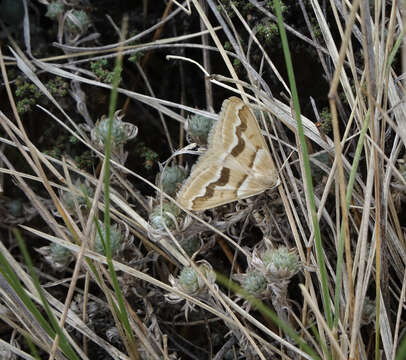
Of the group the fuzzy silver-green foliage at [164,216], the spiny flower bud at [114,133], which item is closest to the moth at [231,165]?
the fuzzy silver-green foliage at [164,216]

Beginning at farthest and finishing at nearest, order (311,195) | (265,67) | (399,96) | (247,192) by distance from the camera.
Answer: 1. (265,67)
2. (399,96)
3. (247,192)
4. (311,195)

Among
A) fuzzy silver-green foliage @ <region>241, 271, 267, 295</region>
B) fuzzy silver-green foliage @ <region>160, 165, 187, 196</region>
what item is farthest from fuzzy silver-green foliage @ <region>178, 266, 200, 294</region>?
fuzzy silver-green foliage @ <region>160, 165, 187, 196</region>

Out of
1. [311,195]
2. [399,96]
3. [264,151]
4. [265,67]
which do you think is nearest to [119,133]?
[264,151]

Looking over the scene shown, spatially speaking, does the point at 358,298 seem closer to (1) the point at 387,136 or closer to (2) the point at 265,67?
(1) the point at 387,136

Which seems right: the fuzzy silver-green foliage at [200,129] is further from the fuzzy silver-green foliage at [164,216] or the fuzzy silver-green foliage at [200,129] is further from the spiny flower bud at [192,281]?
the spiny flower bud at [192,281]

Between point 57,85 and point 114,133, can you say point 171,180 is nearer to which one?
point 114,133

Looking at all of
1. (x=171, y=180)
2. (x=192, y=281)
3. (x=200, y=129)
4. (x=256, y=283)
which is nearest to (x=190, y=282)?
(x=192, y=281)

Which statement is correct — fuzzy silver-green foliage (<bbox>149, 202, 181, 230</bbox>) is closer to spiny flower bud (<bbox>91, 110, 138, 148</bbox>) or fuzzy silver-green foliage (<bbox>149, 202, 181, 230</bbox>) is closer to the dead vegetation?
the dead vegetation
